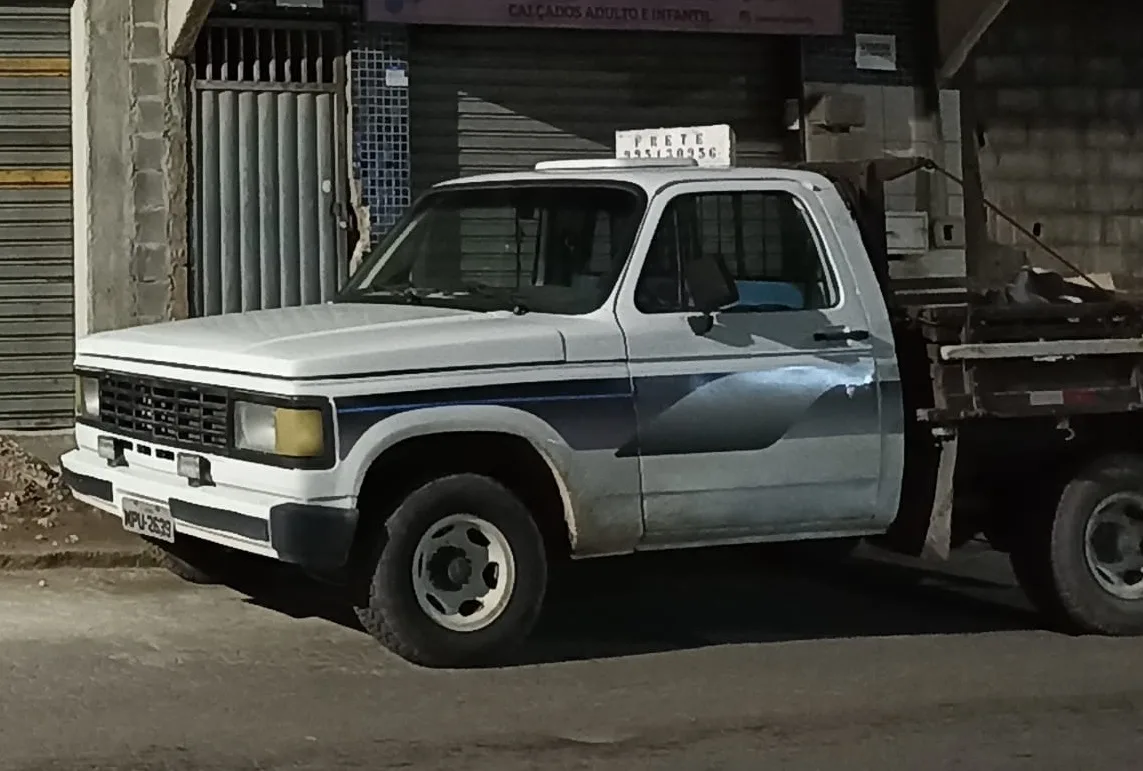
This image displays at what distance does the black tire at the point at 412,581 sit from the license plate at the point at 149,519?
2.85ft

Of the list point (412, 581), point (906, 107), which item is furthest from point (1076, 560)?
point (906, 107)

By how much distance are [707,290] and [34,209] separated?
20.1 feet

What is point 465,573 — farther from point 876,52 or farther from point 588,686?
point 876,52

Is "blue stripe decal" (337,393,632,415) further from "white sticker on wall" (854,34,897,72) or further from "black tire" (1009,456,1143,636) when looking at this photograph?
"white sticker on wall" (854,34,897,72)

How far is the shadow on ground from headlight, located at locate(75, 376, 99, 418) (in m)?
1.17

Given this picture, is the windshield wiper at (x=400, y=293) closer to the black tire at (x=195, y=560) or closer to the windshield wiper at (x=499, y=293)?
the windshield wiper at (x=499, y=293)

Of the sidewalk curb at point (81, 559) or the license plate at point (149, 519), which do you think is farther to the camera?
the sidewalk curb at point (81, 559)

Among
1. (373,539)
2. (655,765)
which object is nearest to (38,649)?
(373,539)

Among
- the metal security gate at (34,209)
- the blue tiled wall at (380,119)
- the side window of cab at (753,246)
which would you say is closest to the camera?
the side window of cab at (753,246)

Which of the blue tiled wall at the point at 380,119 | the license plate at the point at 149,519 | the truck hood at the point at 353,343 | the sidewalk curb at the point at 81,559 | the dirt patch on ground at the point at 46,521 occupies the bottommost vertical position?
the sidewalk curb at the point at 81,559

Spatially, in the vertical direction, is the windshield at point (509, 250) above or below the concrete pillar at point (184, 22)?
below

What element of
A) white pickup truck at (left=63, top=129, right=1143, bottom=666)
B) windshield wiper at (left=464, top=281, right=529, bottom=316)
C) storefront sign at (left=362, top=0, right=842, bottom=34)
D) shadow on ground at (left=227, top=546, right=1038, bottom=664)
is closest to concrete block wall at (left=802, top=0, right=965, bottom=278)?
storefront sign at (left=362, top=0, right=842, bottom=34)

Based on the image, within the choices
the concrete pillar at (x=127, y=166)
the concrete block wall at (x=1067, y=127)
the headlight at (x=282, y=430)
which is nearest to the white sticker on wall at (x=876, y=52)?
the concrete block wall at (x=1067, y=127)

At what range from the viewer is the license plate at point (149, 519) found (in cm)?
736
